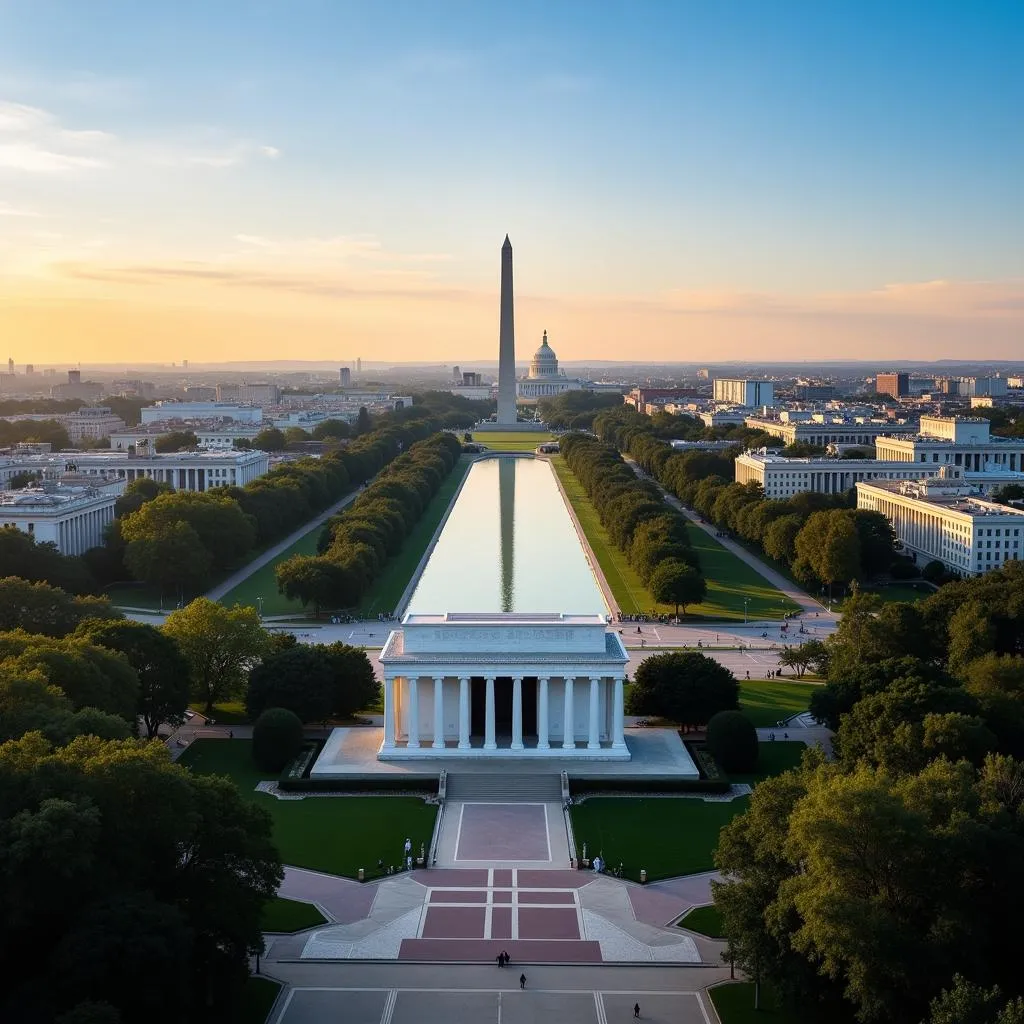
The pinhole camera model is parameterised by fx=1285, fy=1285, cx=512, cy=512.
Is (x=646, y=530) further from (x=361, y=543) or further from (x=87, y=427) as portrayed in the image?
(x=87, y=427)

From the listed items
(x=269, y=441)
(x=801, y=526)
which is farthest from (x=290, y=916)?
(x=269, y=441)

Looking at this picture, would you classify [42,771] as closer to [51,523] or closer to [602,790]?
[602,790]

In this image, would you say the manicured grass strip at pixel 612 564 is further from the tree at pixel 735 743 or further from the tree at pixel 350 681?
the tree at pixel 735 743

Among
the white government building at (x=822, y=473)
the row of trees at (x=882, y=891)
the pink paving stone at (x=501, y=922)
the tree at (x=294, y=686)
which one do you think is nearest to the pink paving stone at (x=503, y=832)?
the pink paving stone at (x=501, y=922)

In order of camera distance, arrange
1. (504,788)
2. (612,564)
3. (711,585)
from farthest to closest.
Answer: (612,564), (711,585), (504,788)

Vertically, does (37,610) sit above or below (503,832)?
above

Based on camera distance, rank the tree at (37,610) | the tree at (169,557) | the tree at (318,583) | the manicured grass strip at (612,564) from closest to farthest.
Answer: the tree at (37,610) → the tree at (318,583) → the manicured grass strip at (612,564) → the tree at (169,557)

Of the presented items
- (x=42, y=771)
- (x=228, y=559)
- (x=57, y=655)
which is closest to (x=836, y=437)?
(x=228, y=559)
